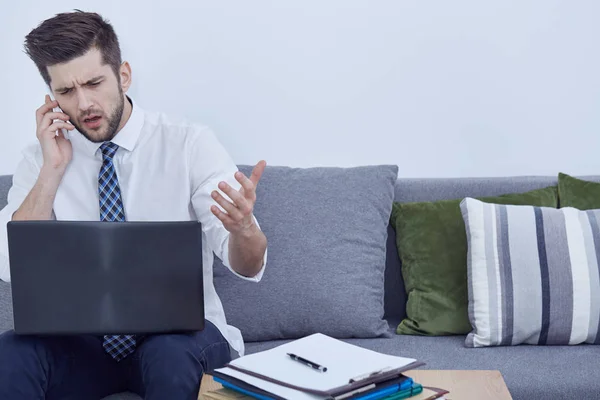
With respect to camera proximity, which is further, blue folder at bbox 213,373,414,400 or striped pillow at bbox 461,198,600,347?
striped pillow at bbox 461,198,600,347

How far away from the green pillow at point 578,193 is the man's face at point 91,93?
1.22 m

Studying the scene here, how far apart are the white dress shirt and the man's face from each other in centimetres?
5

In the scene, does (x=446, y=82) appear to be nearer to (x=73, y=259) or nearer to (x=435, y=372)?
(x=435, y=372)

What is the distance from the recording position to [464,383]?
1.46m

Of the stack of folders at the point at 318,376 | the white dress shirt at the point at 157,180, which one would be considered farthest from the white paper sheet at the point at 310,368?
the white dress shirt at the point at 157,180

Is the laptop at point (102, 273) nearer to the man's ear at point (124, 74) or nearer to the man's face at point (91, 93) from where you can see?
the man's face at point (91, 93)

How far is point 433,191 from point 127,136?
0.89m

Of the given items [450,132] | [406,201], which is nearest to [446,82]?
[450,132]

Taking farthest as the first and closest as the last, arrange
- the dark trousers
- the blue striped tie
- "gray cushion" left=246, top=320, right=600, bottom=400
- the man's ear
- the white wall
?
the white wall, the man's ear, the blue striped tie, "gray cushion" left=246, top=320, right=600, bottom=400, the dark trousers

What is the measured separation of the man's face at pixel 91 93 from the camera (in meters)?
1.92

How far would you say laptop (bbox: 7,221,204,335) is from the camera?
1.54 meters

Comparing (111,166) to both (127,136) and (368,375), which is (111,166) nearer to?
(127,136)

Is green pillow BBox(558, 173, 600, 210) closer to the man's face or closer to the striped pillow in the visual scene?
the striped pillow

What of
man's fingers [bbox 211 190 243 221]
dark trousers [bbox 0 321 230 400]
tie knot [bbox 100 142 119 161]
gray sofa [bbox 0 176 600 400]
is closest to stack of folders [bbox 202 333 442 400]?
dark trousers [bbox 0 321 230 400]
